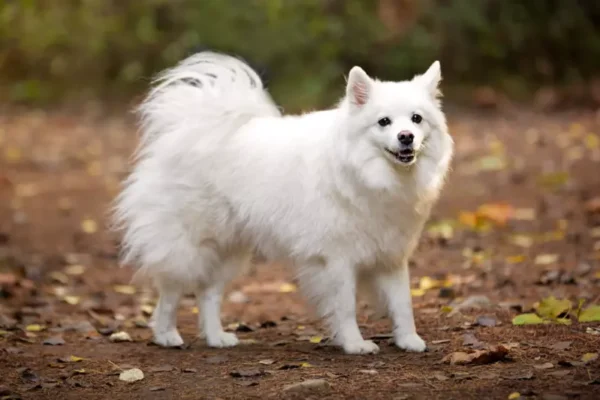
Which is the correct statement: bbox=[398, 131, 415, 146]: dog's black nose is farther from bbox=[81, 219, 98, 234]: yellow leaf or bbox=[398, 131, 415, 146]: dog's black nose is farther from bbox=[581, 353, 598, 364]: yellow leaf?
bbox=[81, 219, 98, 234]: yellow leaf

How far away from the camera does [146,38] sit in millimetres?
15734

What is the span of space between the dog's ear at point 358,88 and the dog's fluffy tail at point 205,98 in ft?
2.95

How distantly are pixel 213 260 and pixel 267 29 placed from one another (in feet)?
32.2

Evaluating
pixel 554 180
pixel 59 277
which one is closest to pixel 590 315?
pixel 59 277

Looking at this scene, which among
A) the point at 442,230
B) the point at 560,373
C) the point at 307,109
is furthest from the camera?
the point at 307,109

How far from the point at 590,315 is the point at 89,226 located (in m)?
5.46

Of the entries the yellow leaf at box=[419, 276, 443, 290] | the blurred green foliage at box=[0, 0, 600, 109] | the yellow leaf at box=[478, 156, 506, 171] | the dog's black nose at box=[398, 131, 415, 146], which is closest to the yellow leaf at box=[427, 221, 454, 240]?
the yellow leaf at box=[419, 276, 443, 290]

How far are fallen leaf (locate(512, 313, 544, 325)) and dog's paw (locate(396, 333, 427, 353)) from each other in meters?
0.56

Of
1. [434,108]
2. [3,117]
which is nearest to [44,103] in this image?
[3,117]

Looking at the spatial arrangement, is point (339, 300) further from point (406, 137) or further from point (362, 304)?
point (362, 304)

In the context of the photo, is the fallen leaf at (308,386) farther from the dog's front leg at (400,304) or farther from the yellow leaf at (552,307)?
the yellow leaf at (552,307)

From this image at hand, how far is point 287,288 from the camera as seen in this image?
7586 millimetres

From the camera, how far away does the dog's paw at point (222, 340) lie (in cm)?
576

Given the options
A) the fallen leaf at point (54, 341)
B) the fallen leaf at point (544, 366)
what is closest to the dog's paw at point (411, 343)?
the fallen leaf at point (544, 366)
